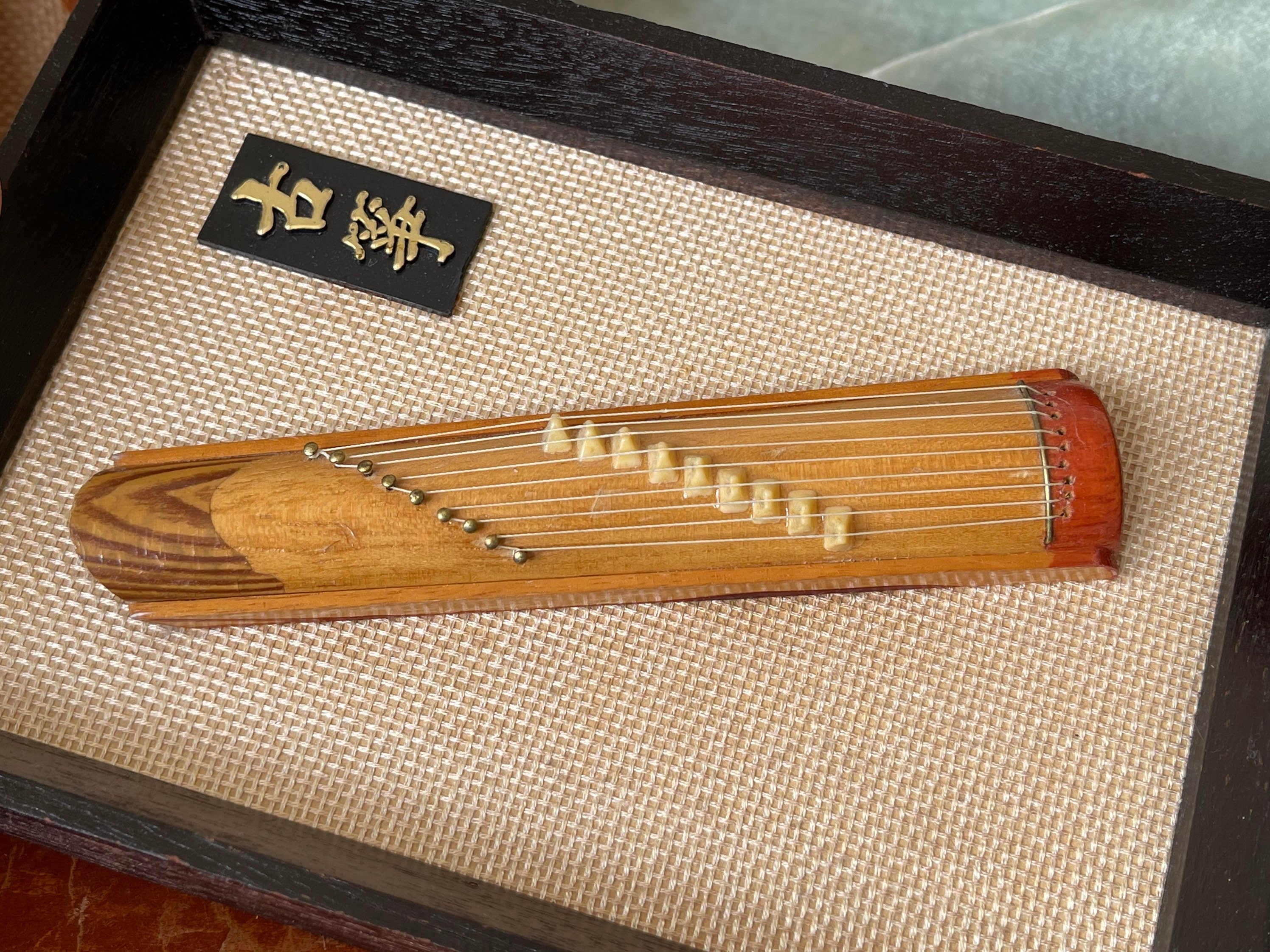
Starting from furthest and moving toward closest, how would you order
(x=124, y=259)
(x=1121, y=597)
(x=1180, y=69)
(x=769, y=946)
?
(x=1180, y=69), (x=124, y=259), (x=1121, y=597), (x=769, y=946)

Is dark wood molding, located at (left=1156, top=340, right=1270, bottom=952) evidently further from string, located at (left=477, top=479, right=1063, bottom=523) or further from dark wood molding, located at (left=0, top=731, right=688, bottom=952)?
dark wood molding, located at (left=0, top=731, right=688, bottom=952)

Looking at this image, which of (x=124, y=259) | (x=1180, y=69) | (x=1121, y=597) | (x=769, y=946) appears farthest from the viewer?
(x=1180, y=69)

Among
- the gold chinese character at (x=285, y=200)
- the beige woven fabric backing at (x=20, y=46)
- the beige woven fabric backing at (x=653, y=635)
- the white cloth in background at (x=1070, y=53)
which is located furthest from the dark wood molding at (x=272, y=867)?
the white cloth in background at (x=1070, y=53)

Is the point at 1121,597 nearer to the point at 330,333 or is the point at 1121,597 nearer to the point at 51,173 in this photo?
the point at 330,333

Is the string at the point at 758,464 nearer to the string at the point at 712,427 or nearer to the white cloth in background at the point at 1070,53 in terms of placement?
the string at the point at 712,427

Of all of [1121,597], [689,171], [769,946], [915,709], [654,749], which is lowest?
[769,946]

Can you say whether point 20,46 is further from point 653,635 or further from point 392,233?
point 653,635

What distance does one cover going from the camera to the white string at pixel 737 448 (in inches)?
44.7

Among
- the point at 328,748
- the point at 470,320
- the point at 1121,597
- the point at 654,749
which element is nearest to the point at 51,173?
the point at 470,320

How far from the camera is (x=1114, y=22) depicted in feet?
5.90

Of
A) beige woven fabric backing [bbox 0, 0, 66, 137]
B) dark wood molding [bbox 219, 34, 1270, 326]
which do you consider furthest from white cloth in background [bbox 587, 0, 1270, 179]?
beige woven fabric backing [bbox 0, 0, 66, 137]

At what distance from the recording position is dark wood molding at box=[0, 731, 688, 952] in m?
0.98

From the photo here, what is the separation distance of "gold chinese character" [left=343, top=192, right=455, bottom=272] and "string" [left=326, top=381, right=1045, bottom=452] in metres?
0.24

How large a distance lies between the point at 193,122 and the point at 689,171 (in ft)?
1.98
